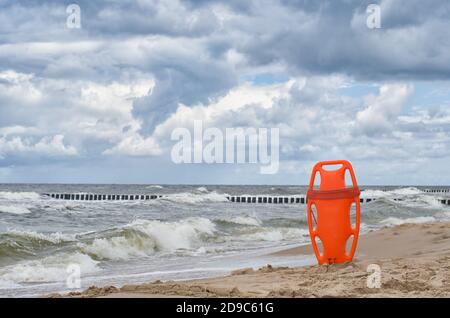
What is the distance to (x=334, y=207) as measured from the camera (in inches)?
311

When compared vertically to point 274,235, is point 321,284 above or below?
above

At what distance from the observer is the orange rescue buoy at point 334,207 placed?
782 centimetres

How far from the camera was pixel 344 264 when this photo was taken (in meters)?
7.90

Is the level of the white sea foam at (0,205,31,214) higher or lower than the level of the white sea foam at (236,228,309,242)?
higher

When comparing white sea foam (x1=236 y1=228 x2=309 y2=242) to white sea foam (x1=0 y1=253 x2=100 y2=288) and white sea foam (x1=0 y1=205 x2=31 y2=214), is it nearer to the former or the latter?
white sea foam (x1=0 y1=253 x2=100 y2=288)

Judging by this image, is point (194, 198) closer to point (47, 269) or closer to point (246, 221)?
point (246, 221)

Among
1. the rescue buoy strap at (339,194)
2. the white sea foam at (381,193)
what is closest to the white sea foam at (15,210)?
the rescue buoy strap at (339,194)

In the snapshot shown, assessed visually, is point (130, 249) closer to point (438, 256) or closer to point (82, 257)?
point (82, 257)

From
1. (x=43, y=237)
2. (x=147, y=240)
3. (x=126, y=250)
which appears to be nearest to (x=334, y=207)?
(x=126, y=250)

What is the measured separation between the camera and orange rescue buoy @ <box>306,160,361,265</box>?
782 centimetres

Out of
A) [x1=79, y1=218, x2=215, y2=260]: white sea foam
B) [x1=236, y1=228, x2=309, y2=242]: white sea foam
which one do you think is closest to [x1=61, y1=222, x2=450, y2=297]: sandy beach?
[x1=79, y1=218, x2=215, y2=260]: white sea foam
